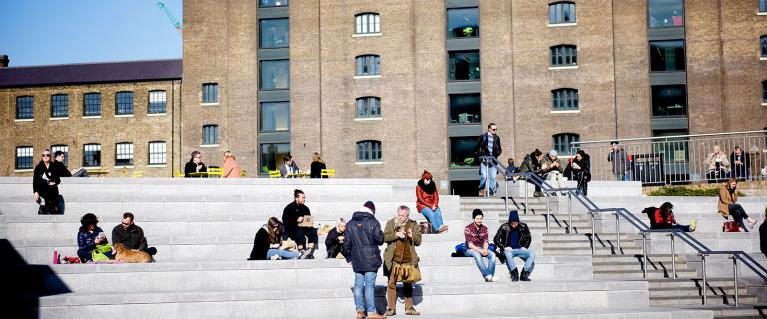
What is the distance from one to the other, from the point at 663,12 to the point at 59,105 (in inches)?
1256

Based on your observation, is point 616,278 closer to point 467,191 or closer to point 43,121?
point 467,191

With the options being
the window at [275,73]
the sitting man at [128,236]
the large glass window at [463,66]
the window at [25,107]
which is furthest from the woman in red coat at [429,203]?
the window at [25,107]

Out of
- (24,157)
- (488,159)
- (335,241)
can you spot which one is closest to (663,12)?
(488,159)

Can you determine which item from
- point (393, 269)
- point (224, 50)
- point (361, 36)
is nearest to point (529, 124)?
point (361, 36)

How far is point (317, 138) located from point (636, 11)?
16306mm

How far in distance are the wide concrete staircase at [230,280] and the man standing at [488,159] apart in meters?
3.70

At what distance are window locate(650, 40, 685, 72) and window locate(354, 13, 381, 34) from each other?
13.1m

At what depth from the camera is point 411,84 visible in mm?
47500

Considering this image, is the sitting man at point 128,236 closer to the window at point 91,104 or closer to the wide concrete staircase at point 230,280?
the wide concrete staircase at point 230,280

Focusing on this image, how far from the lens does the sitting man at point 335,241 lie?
66.0 ft

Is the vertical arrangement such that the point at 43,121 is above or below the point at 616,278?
above

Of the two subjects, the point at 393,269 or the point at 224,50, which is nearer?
the point at 393,269

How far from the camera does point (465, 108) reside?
47531mm

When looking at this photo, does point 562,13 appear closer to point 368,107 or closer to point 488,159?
point 368,107
